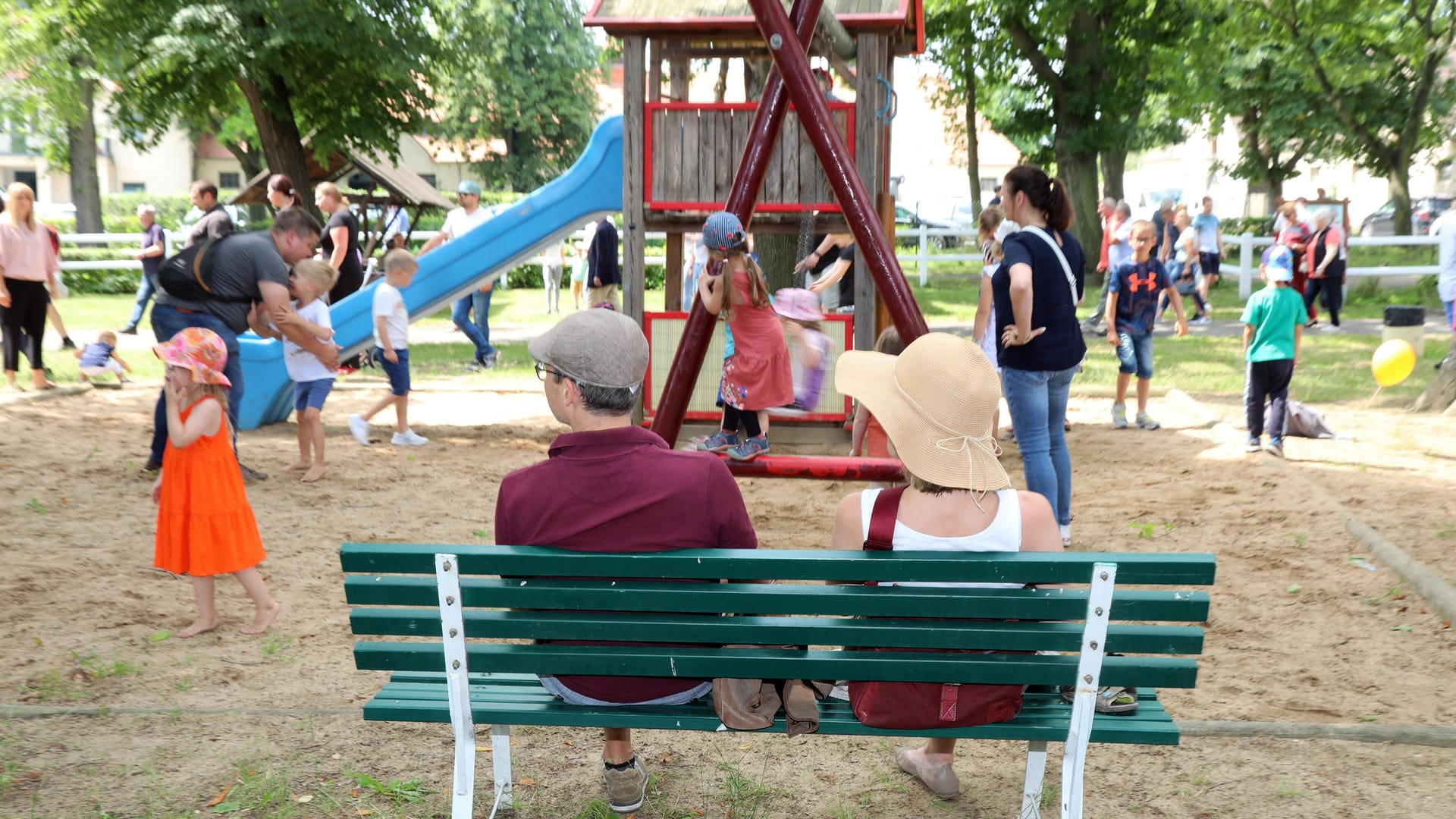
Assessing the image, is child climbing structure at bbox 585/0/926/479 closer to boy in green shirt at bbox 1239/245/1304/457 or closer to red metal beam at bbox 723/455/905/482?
boy in green shirt at bbox 1239/245/1304/457

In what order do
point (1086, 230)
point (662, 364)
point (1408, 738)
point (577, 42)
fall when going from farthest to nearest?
point (577, 42)
point (1086, 230)
point (662, 364)
point (1408, 738)

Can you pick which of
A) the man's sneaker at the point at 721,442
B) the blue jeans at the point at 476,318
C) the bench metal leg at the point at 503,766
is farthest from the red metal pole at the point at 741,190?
the blue jeans at the point at 476,318

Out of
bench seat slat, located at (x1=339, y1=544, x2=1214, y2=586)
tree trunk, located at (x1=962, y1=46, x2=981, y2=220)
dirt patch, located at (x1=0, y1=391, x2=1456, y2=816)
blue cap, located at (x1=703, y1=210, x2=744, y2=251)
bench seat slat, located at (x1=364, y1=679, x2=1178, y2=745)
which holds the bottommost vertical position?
dirt patch, located at (x1=0, y1=391, x2=1456, y2=816)

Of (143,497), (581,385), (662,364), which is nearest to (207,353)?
(581,385)

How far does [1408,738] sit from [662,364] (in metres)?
6.36

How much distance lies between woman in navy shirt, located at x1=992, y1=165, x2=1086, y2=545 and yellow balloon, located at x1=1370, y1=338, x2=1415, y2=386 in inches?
240

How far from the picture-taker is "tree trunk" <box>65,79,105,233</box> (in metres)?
31.6

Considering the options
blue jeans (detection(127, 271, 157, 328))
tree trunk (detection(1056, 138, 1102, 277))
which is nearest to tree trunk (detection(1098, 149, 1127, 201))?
tree trunk (detection(1056, 138, 1102, 277))

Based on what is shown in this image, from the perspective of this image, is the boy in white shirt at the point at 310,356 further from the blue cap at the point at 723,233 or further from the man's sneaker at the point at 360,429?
the blue cap at the point at 723,233

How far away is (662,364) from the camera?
9.27m

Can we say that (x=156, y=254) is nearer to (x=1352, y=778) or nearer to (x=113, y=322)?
(x=113, y=322)

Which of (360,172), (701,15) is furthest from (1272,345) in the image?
(360,172)

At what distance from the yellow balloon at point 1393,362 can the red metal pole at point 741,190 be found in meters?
7.09

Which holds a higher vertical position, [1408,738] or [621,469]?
[621,469]
